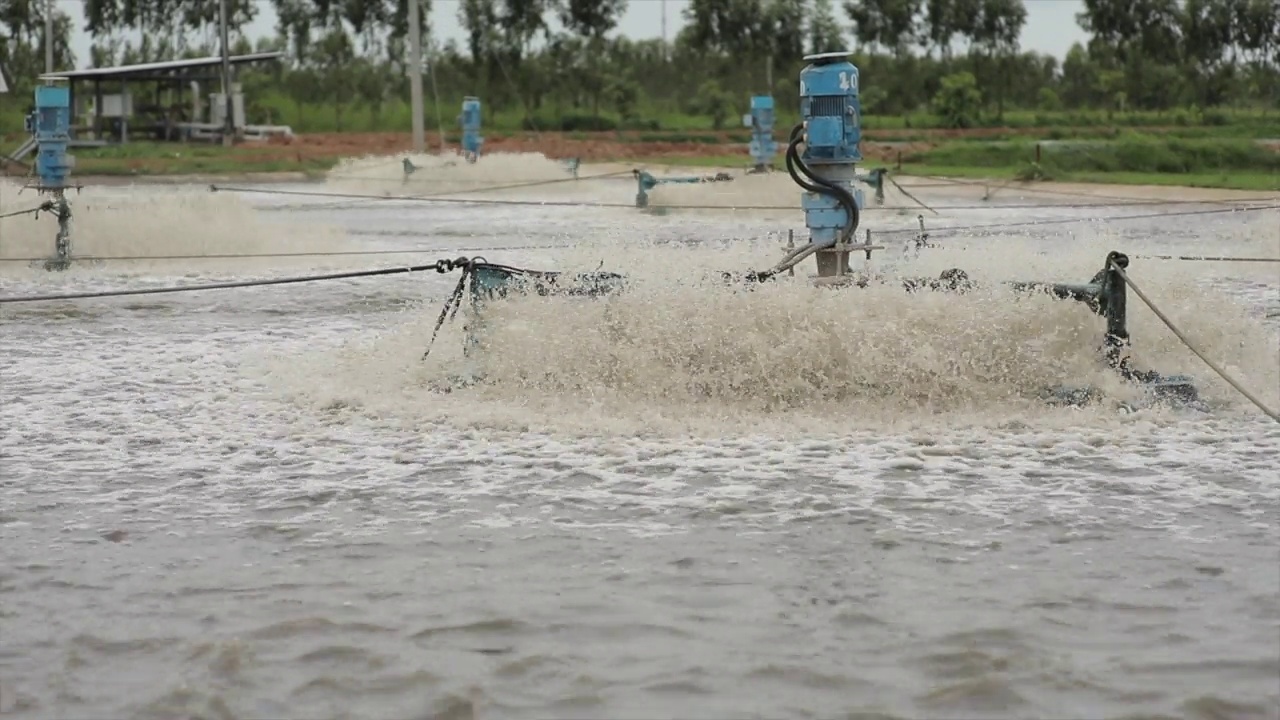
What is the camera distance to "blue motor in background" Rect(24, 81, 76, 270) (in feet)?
57.7

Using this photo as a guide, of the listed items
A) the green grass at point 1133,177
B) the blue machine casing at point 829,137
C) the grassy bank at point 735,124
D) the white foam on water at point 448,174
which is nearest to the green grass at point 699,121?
the grassy bank at point 735,124

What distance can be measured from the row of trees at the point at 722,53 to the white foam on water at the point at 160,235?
43.3 meters

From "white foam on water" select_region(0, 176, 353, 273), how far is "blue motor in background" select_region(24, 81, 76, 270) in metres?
0.41

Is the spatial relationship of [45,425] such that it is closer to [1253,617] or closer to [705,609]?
[705,609]

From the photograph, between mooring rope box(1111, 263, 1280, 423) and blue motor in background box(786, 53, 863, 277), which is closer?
mooring rope box(1111, 263, 1280, 423)

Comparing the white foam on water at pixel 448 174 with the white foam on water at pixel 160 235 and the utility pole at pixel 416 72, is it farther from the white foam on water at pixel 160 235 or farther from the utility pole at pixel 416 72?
the white foam on water at pixel 160 235

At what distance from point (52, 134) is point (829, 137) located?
33.8 ft

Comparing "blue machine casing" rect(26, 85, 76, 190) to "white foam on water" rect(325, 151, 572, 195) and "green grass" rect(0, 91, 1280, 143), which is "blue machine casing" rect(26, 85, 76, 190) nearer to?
"white foam on water" rect(325, 151, 572, 195)

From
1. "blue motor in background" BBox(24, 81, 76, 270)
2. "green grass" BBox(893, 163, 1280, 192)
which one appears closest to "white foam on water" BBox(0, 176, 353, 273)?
"blue motor in background" BBox(24, 81, 76, 270)

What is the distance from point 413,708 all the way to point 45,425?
5213 mm

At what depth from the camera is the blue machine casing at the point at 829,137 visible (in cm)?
1039

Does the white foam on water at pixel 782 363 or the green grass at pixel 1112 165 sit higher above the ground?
the green grass at pixel 1112 165

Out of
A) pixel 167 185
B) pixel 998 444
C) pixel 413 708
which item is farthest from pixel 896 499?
pixel 167 185

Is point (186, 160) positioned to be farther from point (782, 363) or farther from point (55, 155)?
point (782, 363)
